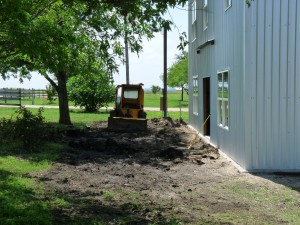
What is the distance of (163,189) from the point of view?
329 inches

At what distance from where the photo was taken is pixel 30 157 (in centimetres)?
1156

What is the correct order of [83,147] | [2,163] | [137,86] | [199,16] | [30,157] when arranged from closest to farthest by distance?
Answer: [2,163]
[30,157]
[83,147]
[199,16]
[137,86]

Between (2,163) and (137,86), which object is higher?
(137,86)

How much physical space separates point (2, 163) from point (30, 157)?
3.75 ft

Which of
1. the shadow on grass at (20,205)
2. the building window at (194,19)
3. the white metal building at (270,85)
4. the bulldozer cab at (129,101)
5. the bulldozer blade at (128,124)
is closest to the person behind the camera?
the shadow on grass at (20,205)

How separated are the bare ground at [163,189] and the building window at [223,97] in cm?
98

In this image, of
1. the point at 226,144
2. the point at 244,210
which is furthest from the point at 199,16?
the point at 244,210

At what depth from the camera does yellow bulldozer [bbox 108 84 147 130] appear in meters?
19.0

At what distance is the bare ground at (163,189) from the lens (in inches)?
252

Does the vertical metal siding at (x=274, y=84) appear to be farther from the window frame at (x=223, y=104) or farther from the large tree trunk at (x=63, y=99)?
the large tree trunk at (x=63, y=99)

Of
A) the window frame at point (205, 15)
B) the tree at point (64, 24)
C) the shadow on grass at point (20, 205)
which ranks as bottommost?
the shadow on grass at point (20, 205)

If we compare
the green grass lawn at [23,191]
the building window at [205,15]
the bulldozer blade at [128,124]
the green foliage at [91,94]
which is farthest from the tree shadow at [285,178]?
the green foliage at [91,94]

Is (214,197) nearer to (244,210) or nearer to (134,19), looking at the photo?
(244,210)

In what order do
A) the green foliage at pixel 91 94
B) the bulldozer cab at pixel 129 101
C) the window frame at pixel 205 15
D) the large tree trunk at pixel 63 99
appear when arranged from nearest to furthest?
the window frame at pixel 205 15 → the bulldozer cab at pixel 129 101 → the large tree trunk at pixel 63 99 → the green foliage at pixel 91 94
